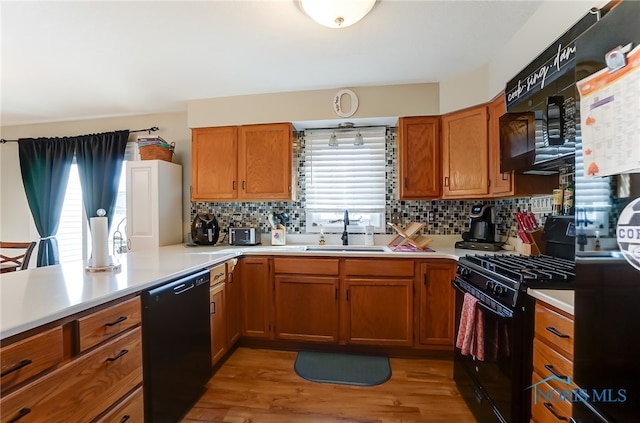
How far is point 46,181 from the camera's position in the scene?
3.34 m

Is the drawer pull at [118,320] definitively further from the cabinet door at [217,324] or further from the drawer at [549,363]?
the drawer at [549,363]

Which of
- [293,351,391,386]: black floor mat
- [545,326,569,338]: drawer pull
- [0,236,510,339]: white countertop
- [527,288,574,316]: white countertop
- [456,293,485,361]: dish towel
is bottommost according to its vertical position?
[293,351,391,386]: black floor mat

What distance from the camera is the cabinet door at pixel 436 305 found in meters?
2.23

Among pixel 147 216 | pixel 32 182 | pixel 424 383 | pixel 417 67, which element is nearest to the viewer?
pixel 424 383

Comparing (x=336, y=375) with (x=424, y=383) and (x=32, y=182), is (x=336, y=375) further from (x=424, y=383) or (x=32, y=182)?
(x=32, y=182)

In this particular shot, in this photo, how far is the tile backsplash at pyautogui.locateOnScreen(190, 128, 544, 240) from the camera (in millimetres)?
2729

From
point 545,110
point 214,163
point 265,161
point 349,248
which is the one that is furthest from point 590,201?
point 214,163

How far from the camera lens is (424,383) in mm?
1985

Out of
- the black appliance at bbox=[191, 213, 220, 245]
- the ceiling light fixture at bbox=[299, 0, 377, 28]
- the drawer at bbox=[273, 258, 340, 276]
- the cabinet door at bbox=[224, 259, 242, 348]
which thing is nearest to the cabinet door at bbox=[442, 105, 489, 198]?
the drawer at bbox=[273, 258, 340, 276]

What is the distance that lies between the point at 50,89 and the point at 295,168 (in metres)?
2.42

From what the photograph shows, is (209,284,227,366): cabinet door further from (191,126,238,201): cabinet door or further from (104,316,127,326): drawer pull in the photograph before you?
(191,126,238,201): cabinet door

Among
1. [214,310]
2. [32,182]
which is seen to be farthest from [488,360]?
[32,182]

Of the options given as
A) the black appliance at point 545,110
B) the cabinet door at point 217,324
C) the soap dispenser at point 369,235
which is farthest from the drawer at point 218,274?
the black appliance at point 545,110

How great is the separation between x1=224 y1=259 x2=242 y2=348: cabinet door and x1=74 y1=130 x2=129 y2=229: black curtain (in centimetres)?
195
